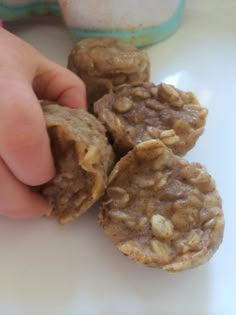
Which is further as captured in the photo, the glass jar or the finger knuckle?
the glass jar

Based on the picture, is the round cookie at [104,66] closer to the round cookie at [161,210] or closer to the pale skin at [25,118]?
the pale skin at [25,118]

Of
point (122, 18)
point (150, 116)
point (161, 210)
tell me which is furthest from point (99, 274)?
point (122, 18)

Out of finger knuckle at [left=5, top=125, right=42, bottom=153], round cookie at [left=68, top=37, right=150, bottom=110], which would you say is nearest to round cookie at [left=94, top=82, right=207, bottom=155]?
round cookie at [left=68, top=37, right=150, bottom=110]

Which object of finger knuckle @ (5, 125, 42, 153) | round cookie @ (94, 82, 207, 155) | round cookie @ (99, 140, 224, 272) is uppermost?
finger knuckle @ (5, 125, 42, 153)

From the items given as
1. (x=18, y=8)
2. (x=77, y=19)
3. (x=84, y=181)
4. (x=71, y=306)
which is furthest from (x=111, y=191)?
(x=18, y=8)

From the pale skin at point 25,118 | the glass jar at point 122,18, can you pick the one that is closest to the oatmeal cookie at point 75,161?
the pale skin at point 25,118

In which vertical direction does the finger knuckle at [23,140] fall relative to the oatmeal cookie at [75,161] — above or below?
above

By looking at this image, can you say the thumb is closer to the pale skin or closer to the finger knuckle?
the pale skin
